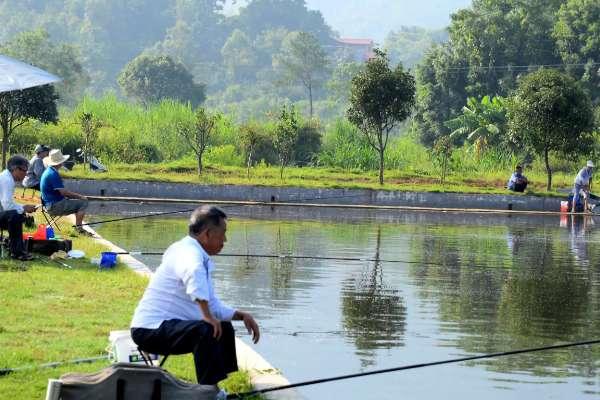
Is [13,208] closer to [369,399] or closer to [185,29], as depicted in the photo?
[369,399]

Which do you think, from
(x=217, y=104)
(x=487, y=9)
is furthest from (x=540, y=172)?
(x=217, y=104)

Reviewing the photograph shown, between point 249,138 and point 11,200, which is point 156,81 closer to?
point 249,138

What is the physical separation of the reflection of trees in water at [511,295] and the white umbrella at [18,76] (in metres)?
4.51

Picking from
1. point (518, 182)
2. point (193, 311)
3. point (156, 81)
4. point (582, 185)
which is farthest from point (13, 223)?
point (156, 81)

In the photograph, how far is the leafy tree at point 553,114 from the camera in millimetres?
35469

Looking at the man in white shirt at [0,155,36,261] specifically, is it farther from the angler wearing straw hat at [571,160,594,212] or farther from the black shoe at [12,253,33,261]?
the angler wearing straw hat at [571,160,594,212]

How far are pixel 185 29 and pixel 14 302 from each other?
113 m

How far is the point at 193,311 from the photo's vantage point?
7.23 m

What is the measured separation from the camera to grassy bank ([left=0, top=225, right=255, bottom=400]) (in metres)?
8.00

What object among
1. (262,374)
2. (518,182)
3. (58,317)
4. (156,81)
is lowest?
(262,374)

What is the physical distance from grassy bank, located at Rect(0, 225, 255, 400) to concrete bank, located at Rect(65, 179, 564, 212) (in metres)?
19.7

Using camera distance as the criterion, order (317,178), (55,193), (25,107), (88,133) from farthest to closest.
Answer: (317,178), (88,133), (25,107), (55,193)

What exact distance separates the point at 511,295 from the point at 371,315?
267cm

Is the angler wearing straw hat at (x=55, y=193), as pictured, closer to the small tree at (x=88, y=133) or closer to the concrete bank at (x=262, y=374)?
the concrete bank at (x=262, y=374)
